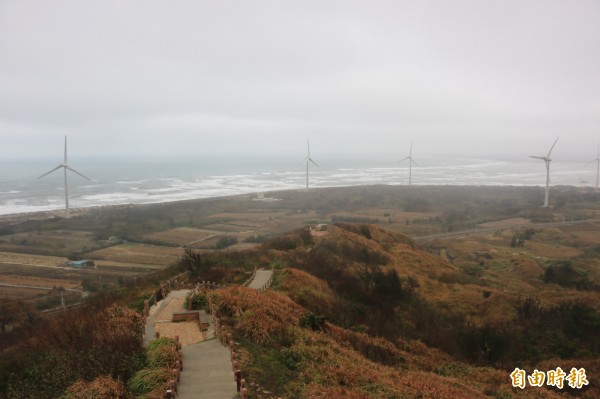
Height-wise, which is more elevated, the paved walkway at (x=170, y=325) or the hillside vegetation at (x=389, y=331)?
the paved walkway at (x=170, y=325)

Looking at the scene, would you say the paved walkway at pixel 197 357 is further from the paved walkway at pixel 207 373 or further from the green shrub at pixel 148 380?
the green shrub at pixel 148 380

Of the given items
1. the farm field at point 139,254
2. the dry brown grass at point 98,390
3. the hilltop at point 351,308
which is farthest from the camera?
the farm field at point 139,254

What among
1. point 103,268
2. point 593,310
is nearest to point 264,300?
point 593,310

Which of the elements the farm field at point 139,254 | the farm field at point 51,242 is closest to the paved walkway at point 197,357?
the farm field at point 139,254

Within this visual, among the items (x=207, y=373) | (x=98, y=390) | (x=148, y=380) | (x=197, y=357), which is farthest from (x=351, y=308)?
(x=98, y=390)

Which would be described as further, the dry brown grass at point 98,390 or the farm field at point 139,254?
the farm field at point 139,254

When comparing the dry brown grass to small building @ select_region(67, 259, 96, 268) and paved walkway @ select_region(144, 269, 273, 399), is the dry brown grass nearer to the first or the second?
paved walkway @ select_region(144, 269, 273, 399)

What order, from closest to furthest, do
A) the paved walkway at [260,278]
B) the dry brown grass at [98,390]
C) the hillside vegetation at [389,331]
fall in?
the dry brown grass at [98,390], the hillside vegetation at [389,331], the paved walkway at [260,278]

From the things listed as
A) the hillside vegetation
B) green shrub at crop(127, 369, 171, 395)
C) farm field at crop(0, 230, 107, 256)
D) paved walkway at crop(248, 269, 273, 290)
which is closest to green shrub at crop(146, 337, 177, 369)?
green shrub at crop(127, 369, 171, 395)

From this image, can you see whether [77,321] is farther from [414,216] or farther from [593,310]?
[414,216]
